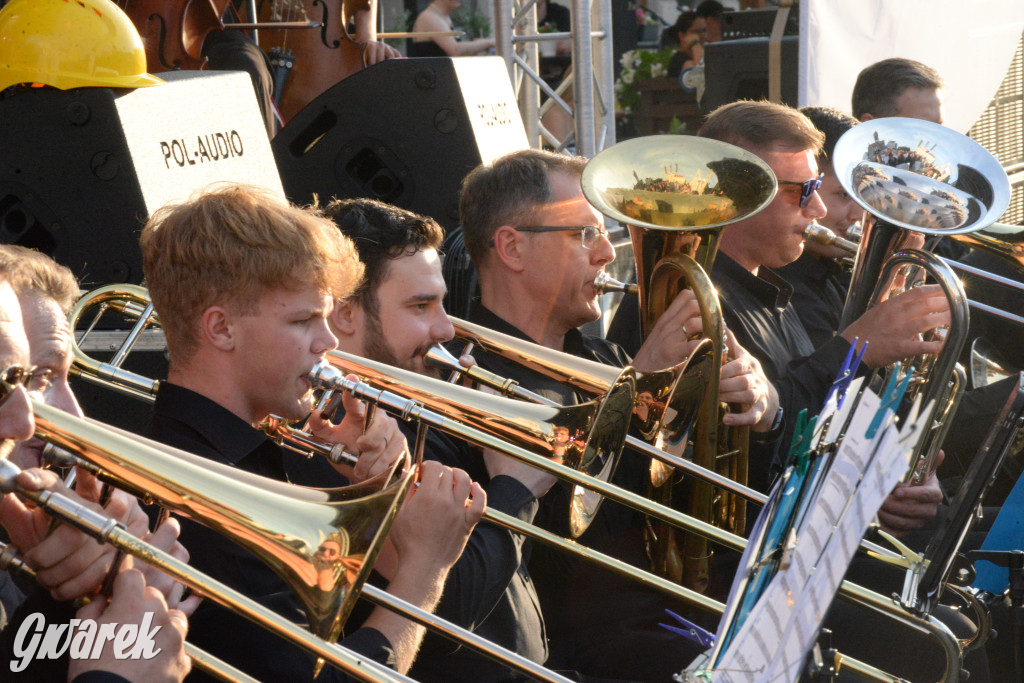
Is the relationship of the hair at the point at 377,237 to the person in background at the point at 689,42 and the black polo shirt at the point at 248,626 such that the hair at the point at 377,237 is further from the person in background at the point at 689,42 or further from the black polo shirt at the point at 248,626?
the person in background at the point at 689,42

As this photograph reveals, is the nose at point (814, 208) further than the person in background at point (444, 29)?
No

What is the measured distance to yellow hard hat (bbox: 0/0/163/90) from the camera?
286 cm

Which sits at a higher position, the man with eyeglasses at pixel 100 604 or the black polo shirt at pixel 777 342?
the man with eyeglasses at pixel 100 604

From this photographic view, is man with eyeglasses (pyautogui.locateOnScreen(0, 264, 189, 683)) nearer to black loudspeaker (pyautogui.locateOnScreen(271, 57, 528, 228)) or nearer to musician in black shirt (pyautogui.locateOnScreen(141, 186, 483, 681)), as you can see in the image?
musician in black shirt (pyautogui.locateOnScreen(141, 186, 483, 681))

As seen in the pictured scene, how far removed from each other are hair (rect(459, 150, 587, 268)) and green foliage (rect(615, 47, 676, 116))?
806 cm

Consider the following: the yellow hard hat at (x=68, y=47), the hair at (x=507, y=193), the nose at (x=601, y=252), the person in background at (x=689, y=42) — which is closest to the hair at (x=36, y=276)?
the yellow hard hat at (x=68, y=47)

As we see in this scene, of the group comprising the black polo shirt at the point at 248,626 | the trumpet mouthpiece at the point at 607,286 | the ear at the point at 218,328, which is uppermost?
the ear at the point at 218,328

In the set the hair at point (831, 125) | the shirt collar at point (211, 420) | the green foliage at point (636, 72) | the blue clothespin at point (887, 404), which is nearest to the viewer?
the blue clothespin at point (887, 404)

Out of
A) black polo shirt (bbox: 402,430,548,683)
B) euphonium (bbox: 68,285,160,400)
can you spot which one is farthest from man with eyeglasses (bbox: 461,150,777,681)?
euphonium (bbox: 68,285,160,400)

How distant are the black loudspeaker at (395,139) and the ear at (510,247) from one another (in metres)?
1.16

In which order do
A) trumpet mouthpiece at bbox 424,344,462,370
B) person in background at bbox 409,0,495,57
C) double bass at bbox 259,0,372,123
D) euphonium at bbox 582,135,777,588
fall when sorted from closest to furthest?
trumpet mouthpiece at bbox 424,344,462,370 < euphonium at bbox 582,135,777,588 < double bass at bbox 259,0,372,123 < person in background at bbox 409,0,495,57

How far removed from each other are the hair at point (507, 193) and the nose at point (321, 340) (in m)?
1.04

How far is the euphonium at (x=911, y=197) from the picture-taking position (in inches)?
115

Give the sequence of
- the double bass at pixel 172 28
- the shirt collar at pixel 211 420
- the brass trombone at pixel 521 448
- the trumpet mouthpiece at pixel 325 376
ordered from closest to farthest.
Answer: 1. the shirt collar at pixel 211 420
2. the trumpet mouthpiece at pixel 325 376
3. the brass trombone at pixel 521 448
4. the double bass at pixel 172 28
